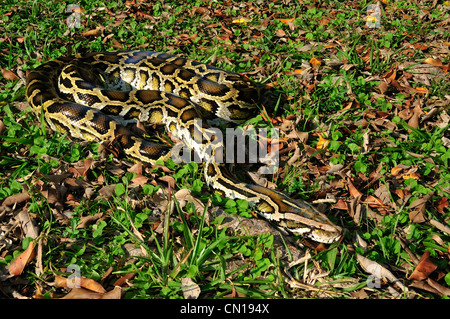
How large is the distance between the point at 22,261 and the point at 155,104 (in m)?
3.69

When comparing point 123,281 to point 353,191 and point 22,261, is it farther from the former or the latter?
point 353,191

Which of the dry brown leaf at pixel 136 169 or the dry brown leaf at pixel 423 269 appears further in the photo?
the dry brown leaf at pixel 136 169

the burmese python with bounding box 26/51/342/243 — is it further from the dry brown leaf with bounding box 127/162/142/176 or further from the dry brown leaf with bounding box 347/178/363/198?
the dry brown leaf with bounding box 347/178/363/198

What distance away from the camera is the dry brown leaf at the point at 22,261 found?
380cm

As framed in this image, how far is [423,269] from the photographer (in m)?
4.00

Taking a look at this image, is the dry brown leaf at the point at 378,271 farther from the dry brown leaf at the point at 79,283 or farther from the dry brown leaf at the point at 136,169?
the dry brown leaf at the point at 136,169

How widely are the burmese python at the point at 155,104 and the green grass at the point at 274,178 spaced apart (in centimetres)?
27

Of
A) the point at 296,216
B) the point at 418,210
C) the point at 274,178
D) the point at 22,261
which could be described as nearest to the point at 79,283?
the point at 22,261

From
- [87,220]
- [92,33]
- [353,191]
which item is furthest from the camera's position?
[92,33]

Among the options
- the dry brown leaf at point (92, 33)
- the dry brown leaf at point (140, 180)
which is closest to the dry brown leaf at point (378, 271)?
the dry brown leaf at point (140, 180)

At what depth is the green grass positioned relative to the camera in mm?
3932

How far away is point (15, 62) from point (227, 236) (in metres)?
6.52

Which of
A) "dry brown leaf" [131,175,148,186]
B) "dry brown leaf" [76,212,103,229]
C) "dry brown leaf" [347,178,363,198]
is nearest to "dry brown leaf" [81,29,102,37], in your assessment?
"dry brown leaf" [131,175,148,186]

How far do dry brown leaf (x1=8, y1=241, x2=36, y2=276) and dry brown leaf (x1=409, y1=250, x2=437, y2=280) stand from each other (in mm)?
4110
